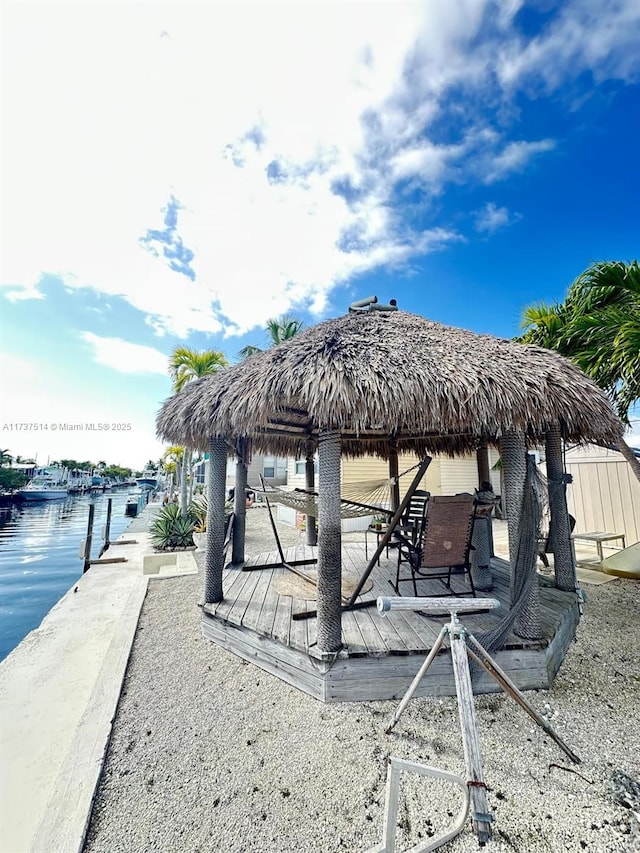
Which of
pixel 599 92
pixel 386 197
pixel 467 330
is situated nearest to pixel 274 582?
pixel 467 330

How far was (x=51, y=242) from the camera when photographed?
5793 mm

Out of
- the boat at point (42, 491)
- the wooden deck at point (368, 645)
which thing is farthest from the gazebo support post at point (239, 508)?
the boat at point (42, 491)

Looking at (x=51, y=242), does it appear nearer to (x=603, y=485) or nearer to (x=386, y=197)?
(x=386, y=197)

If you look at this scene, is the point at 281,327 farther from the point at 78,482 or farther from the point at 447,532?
the point at 78,482

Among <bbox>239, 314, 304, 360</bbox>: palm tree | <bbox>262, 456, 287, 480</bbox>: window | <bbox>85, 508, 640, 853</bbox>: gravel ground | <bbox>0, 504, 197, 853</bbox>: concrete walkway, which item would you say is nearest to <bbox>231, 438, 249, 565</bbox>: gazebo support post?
<bbox>0, 504, 197, 853</bbox>: concrete walkway

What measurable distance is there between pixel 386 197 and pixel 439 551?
7.45 meters

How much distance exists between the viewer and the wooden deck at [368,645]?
264 centimetres

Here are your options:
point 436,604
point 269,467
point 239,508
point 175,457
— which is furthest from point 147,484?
point 436,604

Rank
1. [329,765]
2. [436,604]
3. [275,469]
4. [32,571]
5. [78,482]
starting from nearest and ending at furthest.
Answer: [436,604]
[329,765]
[32,571]
[275,469]
[78,482]

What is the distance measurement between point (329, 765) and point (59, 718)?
2.08 m

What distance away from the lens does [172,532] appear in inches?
371

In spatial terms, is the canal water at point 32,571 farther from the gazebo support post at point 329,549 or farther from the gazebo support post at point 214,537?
the gazebo support post at point 329,549

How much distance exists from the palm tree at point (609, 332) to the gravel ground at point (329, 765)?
2997mm

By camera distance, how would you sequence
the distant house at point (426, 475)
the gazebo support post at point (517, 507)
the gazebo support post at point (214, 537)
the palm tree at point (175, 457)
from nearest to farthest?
the gazebo support post at point (517, 507) → the gazebo support post at point (214, 537) → the distant house at point (426, 475) → the palm tree at point (175, 457)
